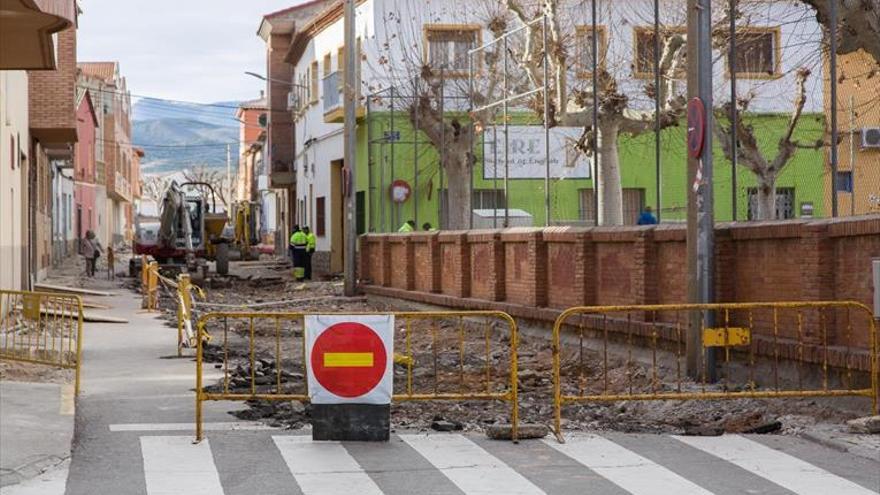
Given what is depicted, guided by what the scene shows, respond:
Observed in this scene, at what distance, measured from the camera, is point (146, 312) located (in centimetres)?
2895

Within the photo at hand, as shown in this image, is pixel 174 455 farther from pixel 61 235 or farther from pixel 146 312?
pixel 61 235

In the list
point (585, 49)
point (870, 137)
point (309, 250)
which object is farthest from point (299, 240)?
point (870, 137)

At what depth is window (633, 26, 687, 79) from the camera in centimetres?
3078

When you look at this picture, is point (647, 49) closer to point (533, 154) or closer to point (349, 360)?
point (533, 154)

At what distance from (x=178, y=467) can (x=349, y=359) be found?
1.86m

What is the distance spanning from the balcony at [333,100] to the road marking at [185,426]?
29.7 m

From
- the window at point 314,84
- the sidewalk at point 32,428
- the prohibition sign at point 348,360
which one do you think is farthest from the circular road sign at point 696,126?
the window at point 314,84

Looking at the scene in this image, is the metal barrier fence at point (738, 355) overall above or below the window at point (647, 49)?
below

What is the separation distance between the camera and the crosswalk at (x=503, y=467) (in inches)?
400

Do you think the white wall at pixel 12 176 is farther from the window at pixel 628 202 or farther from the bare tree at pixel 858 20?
the window at pixel 628 202

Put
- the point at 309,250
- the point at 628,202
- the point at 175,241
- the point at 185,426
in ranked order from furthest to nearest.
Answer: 1. the point at 309,250
2. the point at 175,241
3. the point at 628,202
4. the point at 185,426

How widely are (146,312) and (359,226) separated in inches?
530

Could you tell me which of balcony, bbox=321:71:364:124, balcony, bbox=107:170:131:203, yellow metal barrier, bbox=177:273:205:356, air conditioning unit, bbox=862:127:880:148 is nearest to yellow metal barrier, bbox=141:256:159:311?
yellow metal barrier, bbox=177:273:205:356

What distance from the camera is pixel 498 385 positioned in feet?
56.7
